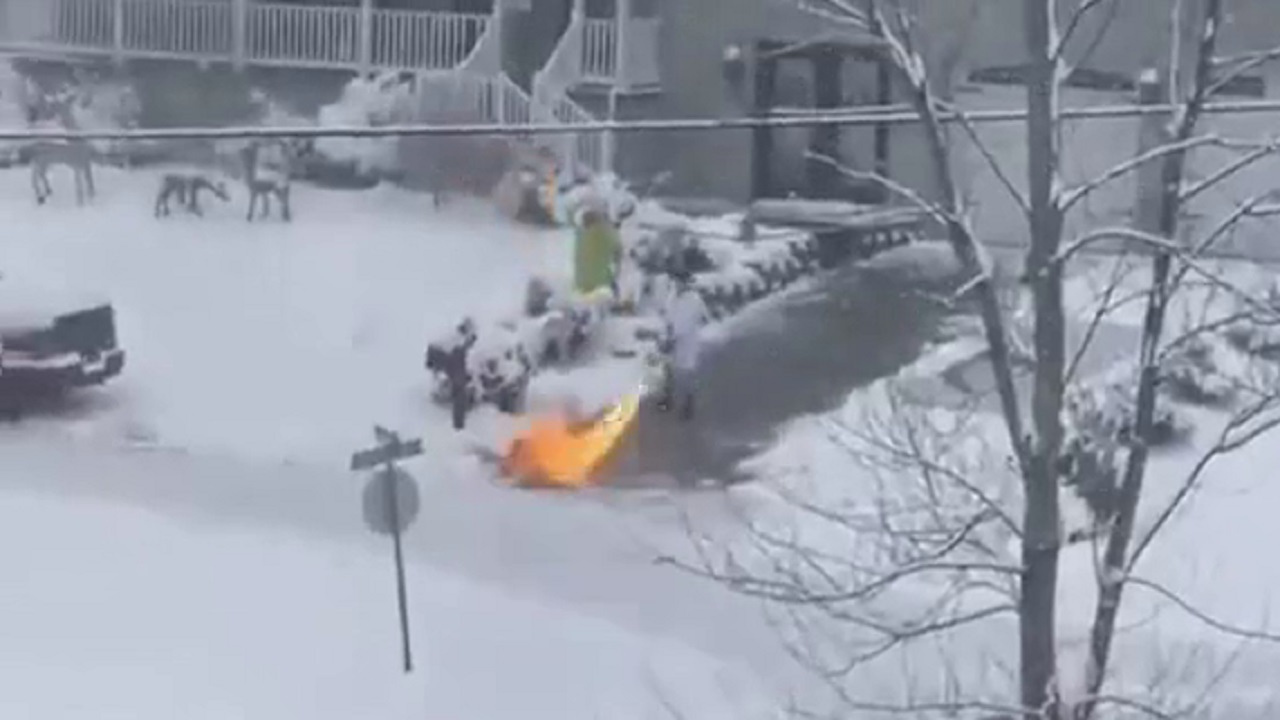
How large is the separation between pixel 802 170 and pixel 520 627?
49.6 feet

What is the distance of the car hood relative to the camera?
21.4 metres

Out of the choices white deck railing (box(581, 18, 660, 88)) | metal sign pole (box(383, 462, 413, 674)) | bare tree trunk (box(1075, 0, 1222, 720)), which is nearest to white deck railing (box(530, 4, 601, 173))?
white deck railing (box(581, 18, 660, 88))

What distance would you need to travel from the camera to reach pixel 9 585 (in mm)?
16906

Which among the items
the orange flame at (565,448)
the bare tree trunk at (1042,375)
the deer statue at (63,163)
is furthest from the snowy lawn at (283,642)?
the deer statue at (63,163)

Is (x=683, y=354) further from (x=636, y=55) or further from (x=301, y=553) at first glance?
(x=636, y=55)

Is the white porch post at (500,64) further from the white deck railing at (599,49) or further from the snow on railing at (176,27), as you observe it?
the snow on railing at (176,27)

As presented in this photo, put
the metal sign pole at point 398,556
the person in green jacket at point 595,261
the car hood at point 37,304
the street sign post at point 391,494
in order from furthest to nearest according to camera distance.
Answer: the person in green jacket at point 595,261 → the car hood at point 37,304 → the metal sign pole at point 398,556 → the street sign post at point 391,494

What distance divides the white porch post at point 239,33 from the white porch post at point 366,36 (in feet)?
4.71

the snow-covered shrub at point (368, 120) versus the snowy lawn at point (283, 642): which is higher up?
the snow-covered shrub at point (368, 120)

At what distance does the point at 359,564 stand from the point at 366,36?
584 inches

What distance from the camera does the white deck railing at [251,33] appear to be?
31359 mm

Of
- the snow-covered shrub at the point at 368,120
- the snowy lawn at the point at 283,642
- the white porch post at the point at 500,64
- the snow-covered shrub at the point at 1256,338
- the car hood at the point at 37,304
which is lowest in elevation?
the snowy lawn at the point at 283,642

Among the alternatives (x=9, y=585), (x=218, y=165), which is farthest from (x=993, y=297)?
(x=218, y=165)

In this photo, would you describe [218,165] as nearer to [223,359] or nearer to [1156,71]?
[223,359]
